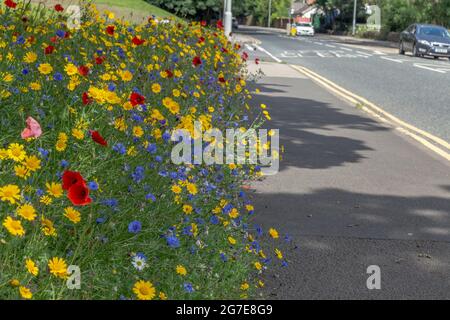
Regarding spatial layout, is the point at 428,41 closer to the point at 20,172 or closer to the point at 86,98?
the point at 86,98

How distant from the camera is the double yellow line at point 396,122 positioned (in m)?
10.1

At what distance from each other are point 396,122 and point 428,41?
22.7m

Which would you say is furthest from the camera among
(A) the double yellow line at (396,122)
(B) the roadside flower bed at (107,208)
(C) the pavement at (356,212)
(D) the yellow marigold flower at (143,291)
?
(A) the double yellow line at (396,122)

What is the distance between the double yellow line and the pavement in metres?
0.19

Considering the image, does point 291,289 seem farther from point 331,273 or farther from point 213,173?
point 213,173

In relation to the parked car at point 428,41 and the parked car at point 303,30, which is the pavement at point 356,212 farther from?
the parked car at point 303,30

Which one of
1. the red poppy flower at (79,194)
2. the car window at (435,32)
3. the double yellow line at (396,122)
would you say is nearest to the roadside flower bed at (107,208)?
the red poppy flower at (79,194)

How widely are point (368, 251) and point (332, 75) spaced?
56.7ft

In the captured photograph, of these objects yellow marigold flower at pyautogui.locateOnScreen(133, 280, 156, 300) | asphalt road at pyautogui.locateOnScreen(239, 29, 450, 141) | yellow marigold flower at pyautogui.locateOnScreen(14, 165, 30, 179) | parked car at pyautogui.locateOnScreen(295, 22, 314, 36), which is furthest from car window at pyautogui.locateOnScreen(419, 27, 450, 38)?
parked car at pyautogui.locateOnScreen(295, 22, 314, 36)

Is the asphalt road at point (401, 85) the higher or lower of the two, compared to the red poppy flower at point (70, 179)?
lower

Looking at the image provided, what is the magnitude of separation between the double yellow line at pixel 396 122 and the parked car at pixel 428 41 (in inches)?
599

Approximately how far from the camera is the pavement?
4.63 metres

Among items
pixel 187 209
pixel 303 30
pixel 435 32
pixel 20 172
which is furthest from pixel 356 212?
pixel 303 30
